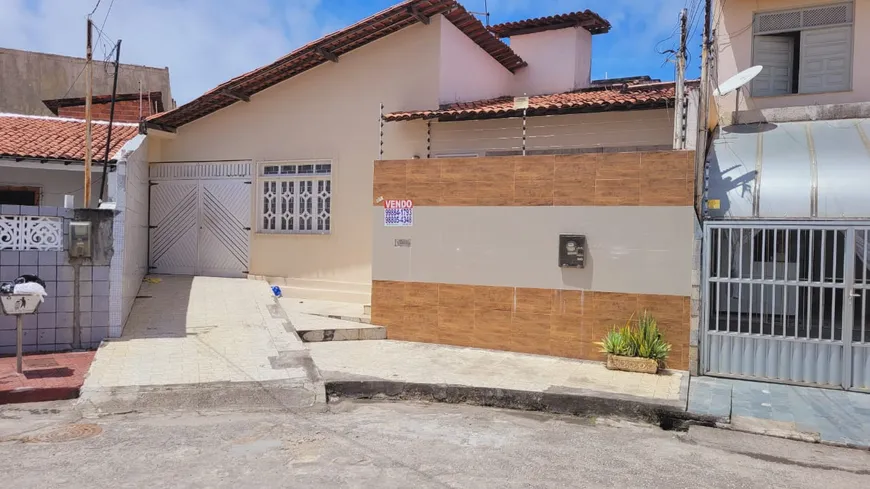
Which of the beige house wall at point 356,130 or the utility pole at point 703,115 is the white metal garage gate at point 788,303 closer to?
the utility pole at point 703,115

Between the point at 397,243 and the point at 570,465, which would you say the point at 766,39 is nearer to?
the point at 397,243

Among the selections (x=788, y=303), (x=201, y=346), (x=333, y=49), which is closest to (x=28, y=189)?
(x=333, y=49)

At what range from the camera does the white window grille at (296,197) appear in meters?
12.7

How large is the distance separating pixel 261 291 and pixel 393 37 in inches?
219

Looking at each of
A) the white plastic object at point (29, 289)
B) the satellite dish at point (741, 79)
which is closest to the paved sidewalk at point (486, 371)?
the white plastic object at point (29, 289)

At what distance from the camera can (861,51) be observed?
9141 millimetres

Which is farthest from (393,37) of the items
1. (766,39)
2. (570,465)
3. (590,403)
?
(570,465)

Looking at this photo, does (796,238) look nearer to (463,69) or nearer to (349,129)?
(463,69)

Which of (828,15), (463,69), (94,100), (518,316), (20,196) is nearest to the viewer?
(518,316)

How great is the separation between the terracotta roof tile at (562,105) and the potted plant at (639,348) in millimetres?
3584

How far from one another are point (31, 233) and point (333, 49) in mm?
6590

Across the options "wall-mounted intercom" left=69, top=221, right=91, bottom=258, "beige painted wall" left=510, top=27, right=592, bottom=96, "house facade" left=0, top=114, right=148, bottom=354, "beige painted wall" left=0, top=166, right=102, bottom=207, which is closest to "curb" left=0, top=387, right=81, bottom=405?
"house facade" left=0, top=114, right=148, bottom=354

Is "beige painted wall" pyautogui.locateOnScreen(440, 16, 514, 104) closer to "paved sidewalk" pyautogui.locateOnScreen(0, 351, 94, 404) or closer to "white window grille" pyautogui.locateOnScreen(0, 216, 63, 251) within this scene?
"white window grille" pyautogui.locateOnScreen(0, 216, 63, 251)

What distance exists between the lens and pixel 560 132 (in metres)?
11.0
